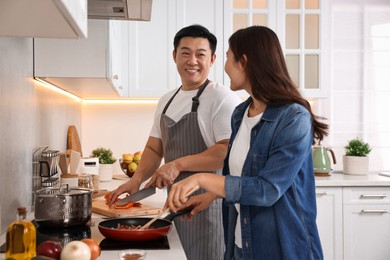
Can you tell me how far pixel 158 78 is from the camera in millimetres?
3914

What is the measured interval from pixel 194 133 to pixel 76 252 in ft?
4.37

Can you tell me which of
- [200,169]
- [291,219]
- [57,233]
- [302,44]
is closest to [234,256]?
[291,219]

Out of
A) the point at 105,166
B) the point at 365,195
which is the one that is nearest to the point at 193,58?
the point at 105,166

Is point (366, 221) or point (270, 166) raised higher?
point (270, 166)

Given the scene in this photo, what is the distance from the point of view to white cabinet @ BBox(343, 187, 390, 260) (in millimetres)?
3676

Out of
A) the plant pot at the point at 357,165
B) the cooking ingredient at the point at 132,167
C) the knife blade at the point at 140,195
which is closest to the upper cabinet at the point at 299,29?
the plant pot at the point at 357,165

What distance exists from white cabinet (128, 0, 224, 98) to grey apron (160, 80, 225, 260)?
4.81 ft

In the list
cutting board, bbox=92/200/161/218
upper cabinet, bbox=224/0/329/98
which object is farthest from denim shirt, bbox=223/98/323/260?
upper cabinet, bbox=224/0/329/98

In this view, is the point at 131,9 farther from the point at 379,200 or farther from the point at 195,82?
the point at 379,200

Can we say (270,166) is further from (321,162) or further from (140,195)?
→ (321,162)

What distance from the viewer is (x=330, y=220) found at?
368 centimetres

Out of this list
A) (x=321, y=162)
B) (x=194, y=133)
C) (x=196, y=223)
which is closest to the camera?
(x=196, y=223)

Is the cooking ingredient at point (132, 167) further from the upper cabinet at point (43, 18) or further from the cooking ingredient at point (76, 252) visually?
the cooking ingredient at point (76, 252)

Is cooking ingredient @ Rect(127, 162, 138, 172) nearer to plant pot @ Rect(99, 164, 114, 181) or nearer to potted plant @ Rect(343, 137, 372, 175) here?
plant pot @ Rect(99, 164, 114, 181)
